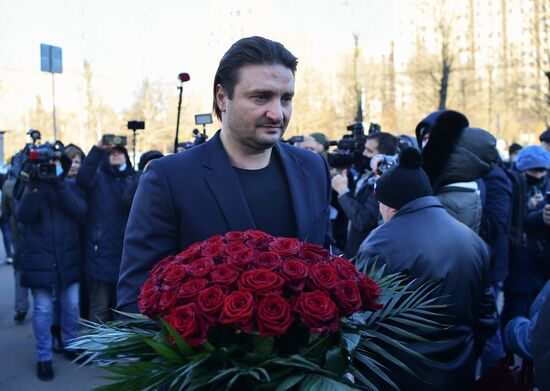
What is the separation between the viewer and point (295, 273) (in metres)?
1.61

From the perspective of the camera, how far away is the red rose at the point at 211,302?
4.95 feet

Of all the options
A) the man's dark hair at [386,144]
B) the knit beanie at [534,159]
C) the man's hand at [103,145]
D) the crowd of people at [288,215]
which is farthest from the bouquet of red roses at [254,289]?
the knit beanie at [534,159]

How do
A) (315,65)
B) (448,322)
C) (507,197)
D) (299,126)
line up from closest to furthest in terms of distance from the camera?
(448,322), (507,197), (299,126), (315,65)

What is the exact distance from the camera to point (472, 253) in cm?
318

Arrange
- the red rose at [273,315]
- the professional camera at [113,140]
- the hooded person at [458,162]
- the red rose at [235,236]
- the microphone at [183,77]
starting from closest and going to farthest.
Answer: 1. the red rose at [273,315]
2. the red rose at [235,236]
3. the hooded person at [458,162]
4. the microphone at [183,77]
5. the professional camera at [113,140]

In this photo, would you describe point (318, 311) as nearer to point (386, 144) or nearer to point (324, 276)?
point (324, 276)

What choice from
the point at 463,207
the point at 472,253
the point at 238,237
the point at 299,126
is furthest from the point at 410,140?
the point at 299,126

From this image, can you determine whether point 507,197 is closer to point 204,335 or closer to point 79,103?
point 204,335

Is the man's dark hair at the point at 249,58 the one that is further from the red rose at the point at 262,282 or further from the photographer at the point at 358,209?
Answer: the photographer at the point at 358,209

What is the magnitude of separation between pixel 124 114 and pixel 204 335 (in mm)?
41118

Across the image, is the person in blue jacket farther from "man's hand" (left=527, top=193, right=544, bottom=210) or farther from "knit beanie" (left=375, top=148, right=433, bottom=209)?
"man's hand" (left=527, top=193, right=544, bottom=210)

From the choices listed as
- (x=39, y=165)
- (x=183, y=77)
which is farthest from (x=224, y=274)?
(x=39, y=165)

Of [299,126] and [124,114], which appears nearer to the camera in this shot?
[299,126]

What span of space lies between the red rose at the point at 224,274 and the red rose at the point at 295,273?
126 mm
